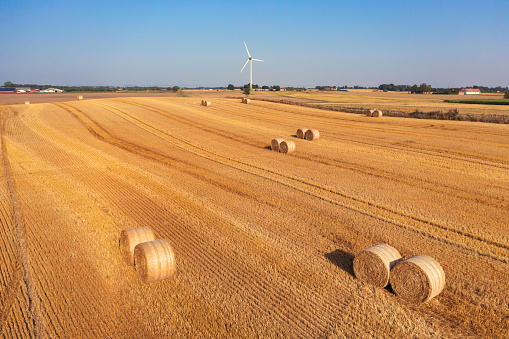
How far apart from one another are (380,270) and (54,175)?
15350mm

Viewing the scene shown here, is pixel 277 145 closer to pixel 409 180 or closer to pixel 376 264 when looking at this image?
pixel 409 180

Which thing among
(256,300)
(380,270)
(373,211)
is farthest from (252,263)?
(373,211)

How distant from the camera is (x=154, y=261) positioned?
305 inches

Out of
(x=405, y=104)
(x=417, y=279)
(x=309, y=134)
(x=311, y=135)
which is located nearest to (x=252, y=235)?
(x=417, y=279)

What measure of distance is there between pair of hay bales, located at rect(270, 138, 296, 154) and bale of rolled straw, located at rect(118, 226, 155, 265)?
13148mm

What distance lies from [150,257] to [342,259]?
473 cm

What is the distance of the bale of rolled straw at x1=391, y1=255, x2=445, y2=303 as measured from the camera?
6.88 metres

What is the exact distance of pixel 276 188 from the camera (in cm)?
1442

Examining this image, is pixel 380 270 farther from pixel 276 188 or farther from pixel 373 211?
pixel 276 188

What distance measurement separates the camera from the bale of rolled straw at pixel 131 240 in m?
8.54

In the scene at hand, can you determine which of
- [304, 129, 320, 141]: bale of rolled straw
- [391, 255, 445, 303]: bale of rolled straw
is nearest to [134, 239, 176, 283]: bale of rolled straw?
[391, 255, 445, 303]: bale of rolled straw

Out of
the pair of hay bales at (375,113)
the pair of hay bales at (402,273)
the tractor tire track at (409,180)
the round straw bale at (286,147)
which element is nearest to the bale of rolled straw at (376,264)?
the pair of hay bales at (402,273)

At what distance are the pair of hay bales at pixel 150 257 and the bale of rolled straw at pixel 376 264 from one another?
436cm

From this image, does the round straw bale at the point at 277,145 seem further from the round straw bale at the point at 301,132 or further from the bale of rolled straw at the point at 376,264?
the bale of rolled straw at the point at 376,264
